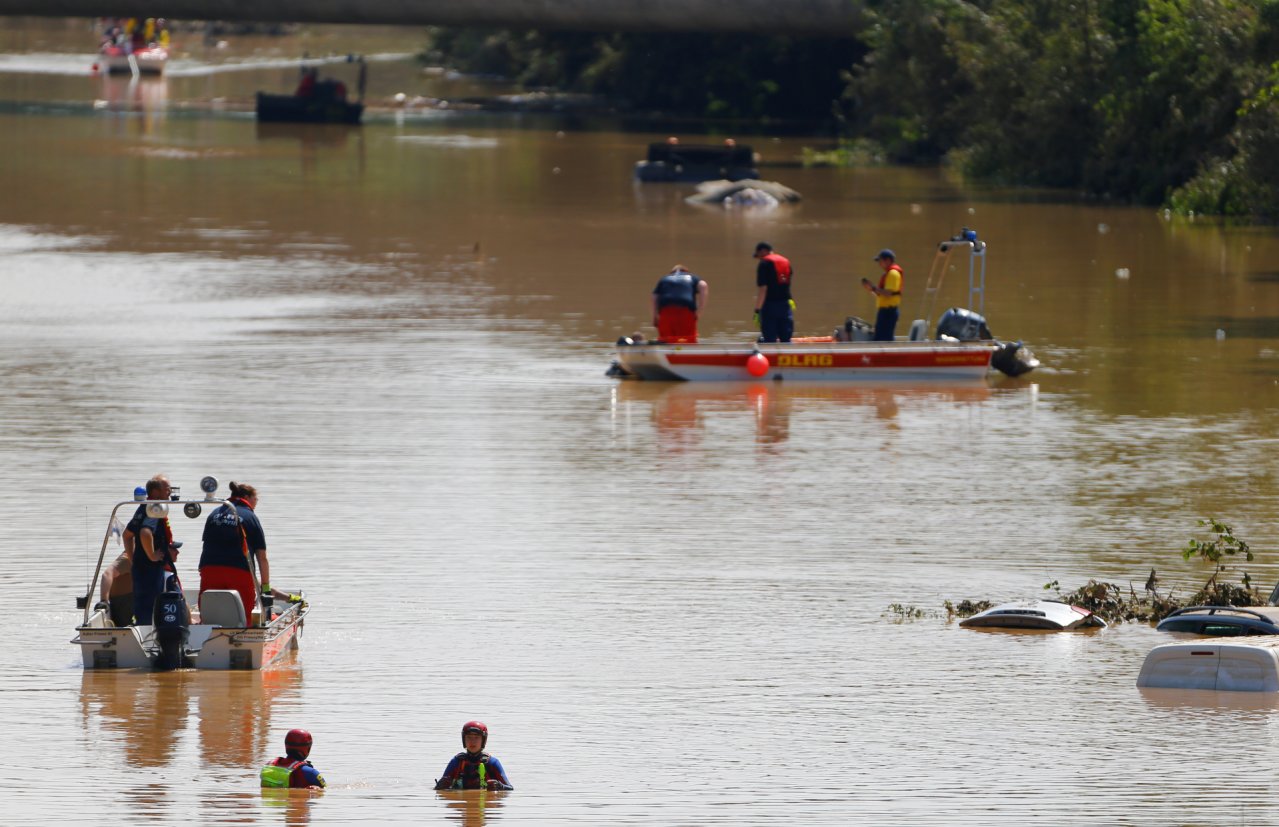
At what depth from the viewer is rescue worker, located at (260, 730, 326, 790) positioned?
42.8 feet

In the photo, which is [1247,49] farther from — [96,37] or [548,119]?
[96,37]

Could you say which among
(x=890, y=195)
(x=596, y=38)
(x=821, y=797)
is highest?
(x=596, y=38)

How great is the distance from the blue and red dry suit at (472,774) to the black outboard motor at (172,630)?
3.14 metres

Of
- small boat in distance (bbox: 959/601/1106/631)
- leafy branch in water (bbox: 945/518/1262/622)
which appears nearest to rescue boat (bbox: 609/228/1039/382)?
leafy branch in water (bbox: 945/518/1262/622)

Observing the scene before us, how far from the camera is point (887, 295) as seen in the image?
28875 mm

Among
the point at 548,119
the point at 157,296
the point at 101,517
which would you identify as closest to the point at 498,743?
the point at 101,517

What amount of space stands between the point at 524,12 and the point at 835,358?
157ft

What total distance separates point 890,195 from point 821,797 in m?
45.7

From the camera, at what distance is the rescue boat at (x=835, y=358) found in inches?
1145

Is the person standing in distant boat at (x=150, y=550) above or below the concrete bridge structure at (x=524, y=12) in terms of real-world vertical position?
below

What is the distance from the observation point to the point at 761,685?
15656 millimetres

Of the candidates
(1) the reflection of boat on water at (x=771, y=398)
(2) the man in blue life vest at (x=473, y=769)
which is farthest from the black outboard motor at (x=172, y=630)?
(1) the reflection of boat on water at (x=771, y=398)

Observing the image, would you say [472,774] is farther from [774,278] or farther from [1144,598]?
[774,278]

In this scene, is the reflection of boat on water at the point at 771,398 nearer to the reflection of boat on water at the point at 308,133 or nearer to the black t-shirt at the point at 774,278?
the black t-shirt at the point at 774,278
